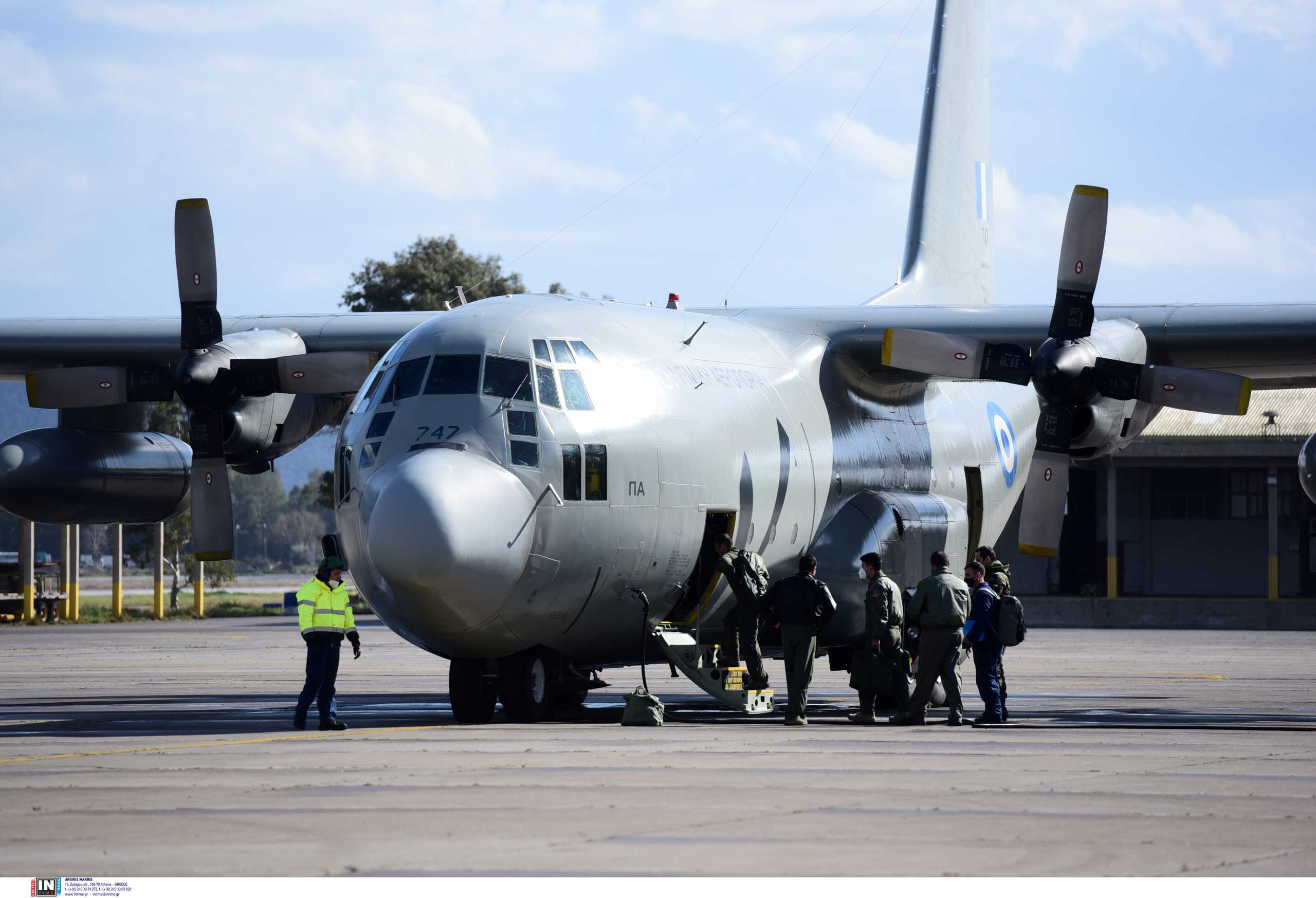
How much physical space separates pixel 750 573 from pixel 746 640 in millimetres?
620

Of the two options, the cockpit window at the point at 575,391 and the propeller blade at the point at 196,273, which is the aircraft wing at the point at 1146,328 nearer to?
the cockpit window at the point at 575,391

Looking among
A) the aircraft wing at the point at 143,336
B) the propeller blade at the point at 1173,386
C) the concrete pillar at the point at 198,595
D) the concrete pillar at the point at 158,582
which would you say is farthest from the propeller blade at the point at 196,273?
the concrete pillar at the point at 198,595

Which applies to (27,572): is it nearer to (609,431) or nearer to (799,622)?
(609,431)

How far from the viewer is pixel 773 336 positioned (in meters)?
17.9

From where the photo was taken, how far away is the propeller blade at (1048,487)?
1681cm

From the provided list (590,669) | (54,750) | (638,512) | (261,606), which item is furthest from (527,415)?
(261,606)

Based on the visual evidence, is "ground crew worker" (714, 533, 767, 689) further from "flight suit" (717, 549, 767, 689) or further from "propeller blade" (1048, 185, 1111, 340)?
"propeller blade" (1048, 185, 1111, 340)

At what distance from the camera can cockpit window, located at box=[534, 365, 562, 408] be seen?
45.6 feet

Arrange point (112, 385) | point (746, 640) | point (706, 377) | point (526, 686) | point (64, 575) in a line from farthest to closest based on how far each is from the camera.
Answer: point (64, 575), point (112, 385), point (706, 377), point (746, 640), point (526, 686)

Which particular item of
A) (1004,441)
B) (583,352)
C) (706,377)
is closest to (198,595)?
(1004,441)

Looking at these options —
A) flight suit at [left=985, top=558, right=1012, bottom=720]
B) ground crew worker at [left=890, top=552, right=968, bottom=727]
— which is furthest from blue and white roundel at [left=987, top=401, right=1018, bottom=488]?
ground crew worker at [left=890, top=552, right=968, bottom=727]

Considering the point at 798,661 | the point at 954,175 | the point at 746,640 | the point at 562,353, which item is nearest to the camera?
the point at 562,353

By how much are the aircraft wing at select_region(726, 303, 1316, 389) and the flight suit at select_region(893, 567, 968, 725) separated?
398cm

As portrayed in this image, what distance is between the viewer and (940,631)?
14.7m
